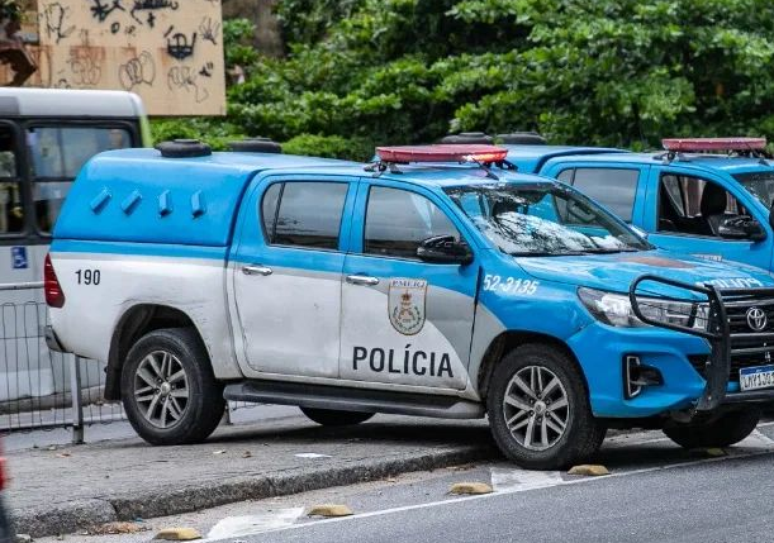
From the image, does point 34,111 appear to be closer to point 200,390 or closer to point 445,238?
point 200,390

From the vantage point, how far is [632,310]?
1005cm

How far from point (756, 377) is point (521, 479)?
1.54 meters

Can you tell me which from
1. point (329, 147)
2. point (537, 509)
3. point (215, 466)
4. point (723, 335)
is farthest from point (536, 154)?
point (329, 147)

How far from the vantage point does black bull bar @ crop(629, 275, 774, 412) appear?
1008cm

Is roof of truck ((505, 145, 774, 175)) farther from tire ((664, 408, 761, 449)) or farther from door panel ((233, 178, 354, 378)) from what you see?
door panel ((233, 178, 354, 378))

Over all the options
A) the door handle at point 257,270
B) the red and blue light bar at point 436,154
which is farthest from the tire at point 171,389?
the red and blue light bar at point 436,154

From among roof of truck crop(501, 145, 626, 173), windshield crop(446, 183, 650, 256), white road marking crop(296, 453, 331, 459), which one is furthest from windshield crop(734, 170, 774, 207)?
white road marking crop(296, 453, 331, 459)

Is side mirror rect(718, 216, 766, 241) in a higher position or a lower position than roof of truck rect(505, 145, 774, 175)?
lower

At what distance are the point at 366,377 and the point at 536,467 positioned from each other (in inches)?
54.0

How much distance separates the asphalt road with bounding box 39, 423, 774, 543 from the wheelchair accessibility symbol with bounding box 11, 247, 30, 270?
6056mm

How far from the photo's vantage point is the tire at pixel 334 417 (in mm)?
12891

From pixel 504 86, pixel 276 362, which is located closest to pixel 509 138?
pixel 504 86

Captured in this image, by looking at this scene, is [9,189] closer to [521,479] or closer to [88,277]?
[88,277]

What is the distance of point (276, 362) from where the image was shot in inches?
455
